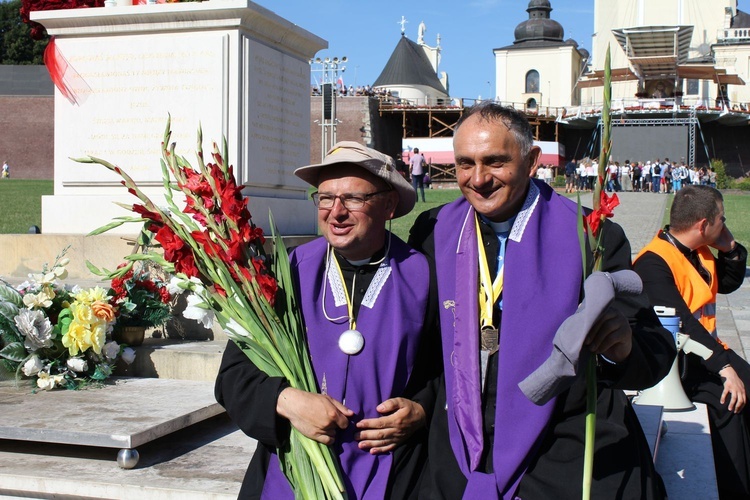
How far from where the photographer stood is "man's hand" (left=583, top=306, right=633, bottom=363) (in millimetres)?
2309

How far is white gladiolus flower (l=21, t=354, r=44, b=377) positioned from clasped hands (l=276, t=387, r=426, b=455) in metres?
2.03

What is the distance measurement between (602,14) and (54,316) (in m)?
64.7

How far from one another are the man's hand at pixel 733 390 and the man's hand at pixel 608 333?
2.13 metres

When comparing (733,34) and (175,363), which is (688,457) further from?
(733,34)

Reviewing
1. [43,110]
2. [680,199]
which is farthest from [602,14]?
[680,199]

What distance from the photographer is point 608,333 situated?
2.36 m

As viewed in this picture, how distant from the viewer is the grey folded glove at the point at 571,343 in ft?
7.20

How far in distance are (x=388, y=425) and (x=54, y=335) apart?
224 cm

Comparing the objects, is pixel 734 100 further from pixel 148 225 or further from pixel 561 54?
pixel 148 225

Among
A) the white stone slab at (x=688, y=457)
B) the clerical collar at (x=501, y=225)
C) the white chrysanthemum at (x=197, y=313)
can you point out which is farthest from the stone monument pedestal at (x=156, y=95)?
the clerical collar at (x=501, y=225)

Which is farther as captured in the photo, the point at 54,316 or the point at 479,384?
the point at 54,316

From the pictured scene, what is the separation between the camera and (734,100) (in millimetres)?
62781

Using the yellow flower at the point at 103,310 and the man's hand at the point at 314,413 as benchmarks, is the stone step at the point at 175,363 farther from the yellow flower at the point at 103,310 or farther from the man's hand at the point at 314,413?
the man's hand at the point at 314,413

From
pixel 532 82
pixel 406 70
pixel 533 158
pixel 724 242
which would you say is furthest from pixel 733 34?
pixel 533 158
